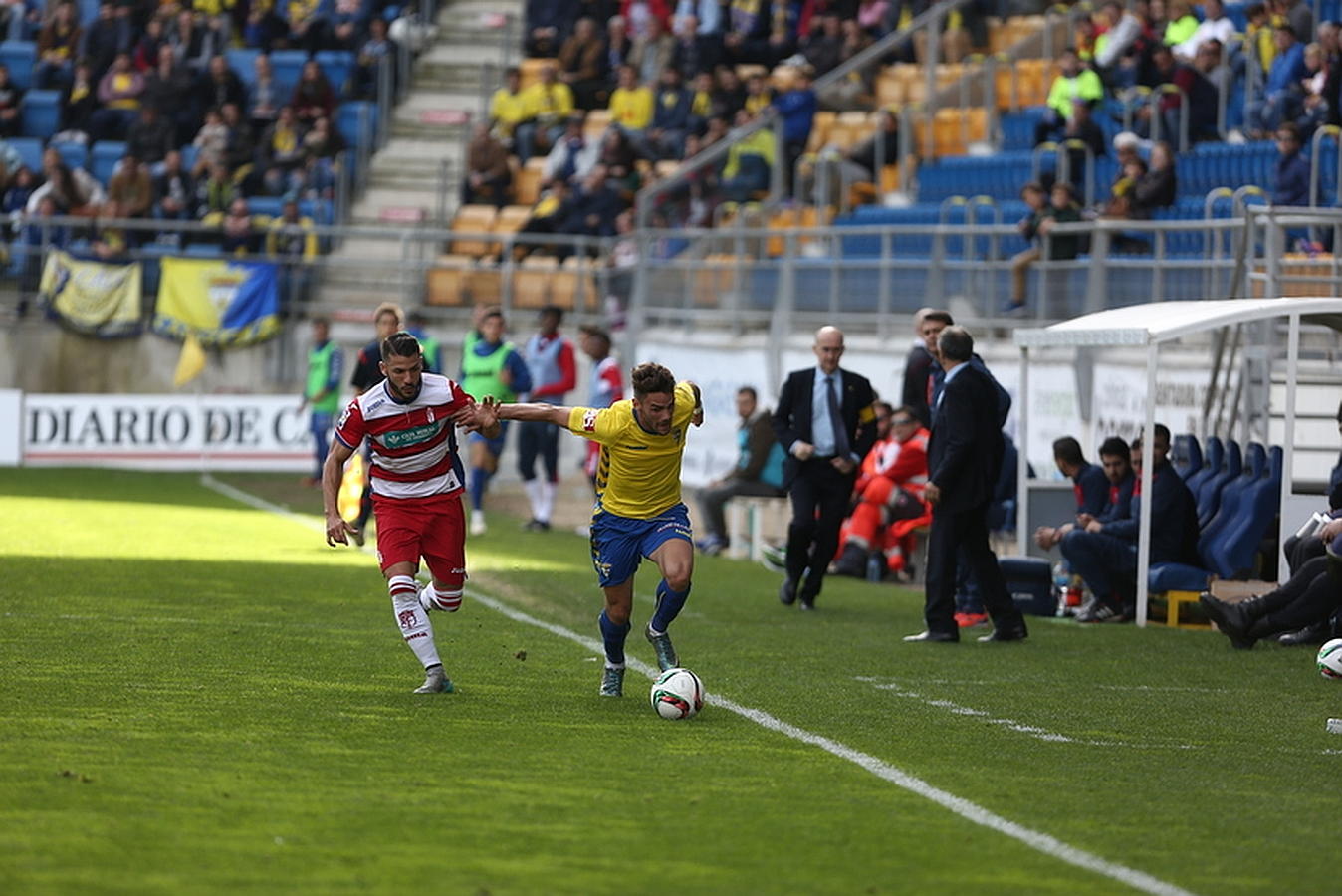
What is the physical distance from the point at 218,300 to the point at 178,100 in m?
5.95

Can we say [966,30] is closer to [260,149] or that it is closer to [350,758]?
[260,149]

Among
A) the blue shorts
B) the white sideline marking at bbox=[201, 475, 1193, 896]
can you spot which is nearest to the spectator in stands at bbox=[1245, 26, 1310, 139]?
the white sideline marking at bbox=[201, 475, 1193, 896]

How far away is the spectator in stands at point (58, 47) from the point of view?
36.6 m

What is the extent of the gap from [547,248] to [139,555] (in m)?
13.9

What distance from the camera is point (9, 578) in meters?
15.5

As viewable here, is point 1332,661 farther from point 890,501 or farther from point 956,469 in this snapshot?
point 890,501

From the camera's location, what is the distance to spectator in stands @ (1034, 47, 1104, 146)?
82.6 feet

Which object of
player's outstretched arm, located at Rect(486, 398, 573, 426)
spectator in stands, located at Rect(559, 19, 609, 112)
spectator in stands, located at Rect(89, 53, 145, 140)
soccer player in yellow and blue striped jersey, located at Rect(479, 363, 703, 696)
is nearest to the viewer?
player's outstretched arm, located at Rect(486, 398, 573, 426)

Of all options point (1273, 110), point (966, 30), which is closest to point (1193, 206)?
point (1273, 110)

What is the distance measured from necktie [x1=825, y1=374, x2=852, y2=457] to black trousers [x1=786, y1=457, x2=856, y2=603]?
0.44 ft

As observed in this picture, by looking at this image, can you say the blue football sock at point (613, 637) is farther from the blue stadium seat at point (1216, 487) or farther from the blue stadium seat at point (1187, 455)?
the blue stadium seat at point (1187, 455)

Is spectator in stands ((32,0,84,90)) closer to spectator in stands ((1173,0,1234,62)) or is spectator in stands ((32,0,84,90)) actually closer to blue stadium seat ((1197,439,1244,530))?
spectator in stands ((1173,0,1234,62))

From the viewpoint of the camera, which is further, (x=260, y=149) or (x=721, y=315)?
(x=260, y=149)

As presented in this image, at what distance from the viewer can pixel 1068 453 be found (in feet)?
54.3
